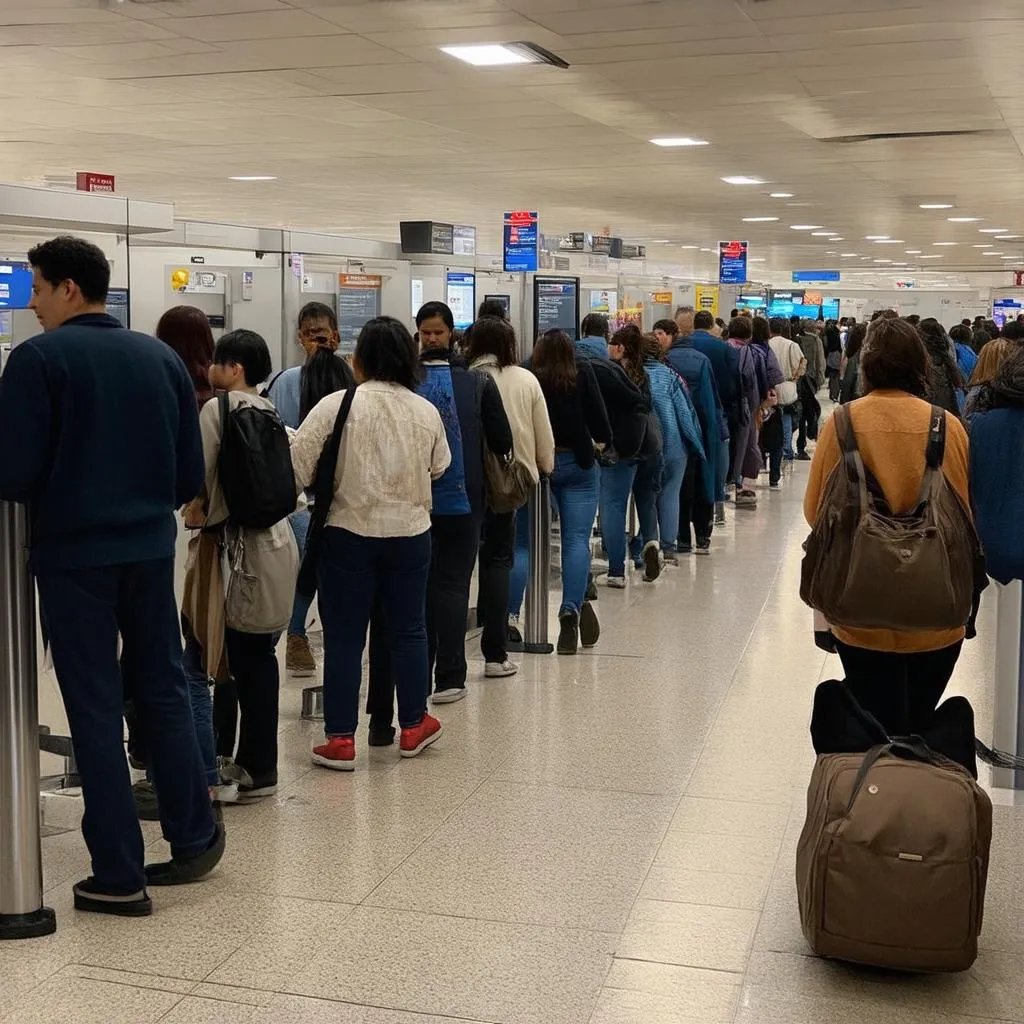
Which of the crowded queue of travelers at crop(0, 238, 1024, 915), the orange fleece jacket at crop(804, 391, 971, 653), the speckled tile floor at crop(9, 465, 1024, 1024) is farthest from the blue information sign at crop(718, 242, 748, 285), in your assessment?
the orange fleece jacket at crop(804, 391, 971, 653)

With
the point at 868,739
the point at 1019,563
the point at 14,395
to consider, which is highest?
the point at 14,395

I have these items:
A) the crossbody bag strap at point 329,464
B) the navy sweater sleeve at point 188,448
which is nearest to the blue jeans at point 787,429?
the crossbody bag strap at point 329,464

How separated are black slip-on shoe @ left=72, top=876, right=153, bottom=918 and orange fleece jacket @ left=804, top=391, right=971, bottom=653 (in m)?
2.09

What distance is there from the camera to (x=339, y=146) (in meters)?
13.2

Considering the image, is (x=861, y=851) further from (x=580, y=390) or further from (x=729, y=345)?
(x=729, y=345)

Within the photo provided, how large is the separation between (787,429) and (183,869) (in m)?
13.1

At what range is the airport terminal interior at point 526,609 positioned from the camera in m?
3.69

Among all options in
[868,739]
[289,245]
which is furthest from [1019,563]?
[289,245]

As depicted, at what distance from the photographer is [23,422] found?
3.67 metres

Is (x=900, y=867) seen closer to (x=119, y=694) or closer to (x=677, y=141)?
(x=119, y=694)

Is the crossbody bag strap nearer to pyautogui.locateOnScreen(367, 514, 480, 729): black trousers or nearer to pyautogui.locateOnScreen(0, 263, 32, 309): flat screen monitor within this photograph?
pyautogui.locateOnScreen(367, 514, 480, 729): black trousers

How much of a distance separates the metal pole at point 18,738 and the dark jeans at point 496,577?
3.09 metres

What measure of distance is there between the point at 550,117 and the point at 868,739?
8.18m

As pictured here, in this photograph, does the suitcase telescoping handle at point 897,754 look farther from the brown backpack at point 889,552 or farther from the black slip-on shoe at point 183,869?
the black slip-on shoe at point 183,869
